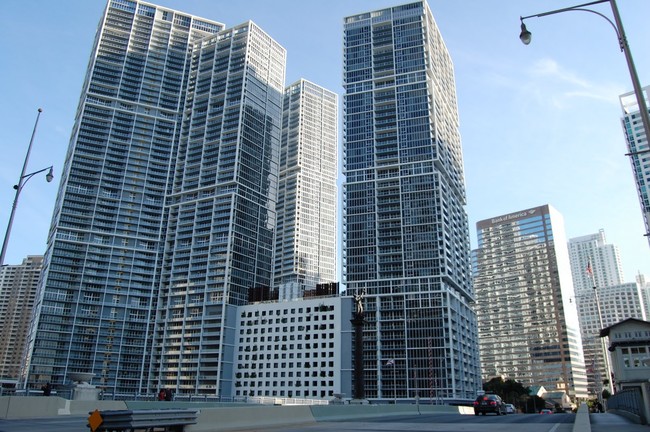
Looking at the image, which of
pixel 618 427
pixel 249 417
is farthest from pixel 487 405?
pixel 249 417

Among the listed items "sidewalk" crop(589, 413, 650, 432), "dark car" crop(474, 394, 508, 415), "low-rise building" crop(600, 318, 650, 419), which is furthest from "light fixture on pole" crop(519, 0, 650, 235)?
"low-rise building" crop(600, 318, 650, 419)

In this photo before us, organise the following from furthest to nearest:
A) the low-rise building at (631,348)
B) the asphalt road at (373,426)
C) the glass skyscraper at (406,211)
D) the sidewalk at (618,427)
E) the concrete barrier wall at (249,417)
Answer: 1. the glass skyscraper at (406,211)
2. the low-rise building at (631,348)
3. the concrete barrier wall at (249,417)
4. the asphalt road at (373,426)
5. the sidewalk at (618,427)

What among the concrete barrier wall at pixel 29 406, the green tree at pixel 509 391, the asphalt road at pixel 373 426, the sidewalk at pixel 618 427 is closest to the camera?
the sidewalk at pixel 618 427

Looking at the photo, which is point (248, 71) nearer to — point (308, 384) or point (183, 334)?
point (183, 334)

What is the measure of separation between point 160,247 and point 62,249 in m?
31.6

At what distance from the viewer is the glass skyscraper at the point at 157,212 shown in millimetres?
157625

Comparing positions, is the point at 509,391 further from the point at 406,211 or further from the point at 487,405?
the point at 487,405

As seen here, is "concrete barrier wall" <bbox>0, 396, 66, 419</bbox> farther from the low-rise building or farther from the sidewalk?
the low-rise building

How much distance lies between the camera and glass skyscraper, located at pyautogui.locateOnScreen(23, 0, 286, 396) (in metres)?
158

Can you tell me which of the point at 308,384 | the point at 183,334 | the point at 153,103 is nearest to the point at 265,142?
the point at 153,103

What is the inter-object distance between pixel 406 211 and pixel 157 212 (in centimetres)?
9029

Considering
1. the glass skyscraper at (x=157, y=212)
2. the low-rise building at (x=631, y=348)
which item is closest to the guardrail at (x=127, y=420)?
the low-rise building at (x=631, y=348)

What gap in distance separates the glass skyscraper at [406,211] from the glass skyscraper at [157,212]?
36962 millimetres

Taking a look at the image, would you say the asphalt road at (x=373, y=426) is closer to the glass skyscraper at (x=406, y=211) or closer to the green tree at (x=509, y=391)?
the glass skyscraper at (x=406, y=211)
